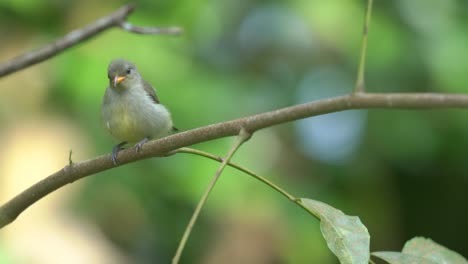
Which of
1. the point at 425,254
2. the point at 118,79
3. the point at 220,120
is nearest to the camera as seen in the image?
the point at 425,254

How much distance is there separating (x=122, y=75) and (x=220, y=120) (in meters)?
1.28

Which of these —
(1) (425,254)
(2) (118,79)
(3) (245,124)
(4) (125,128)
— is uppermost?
(2) (118,79)

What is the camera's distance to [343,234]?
145 cm

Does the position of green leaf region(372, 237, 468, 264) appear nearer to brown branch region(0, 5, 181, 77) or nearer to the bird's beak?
brown branch region(0, 5, 181, 77)

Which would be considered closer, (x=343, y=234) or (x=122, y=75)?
(x=343, y=234)

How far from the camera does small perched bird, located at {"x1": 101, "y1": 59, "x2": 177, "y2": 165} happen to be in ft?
9.18

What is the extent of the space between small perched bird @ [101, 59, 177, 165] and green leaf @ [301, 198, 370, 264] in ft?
4.26

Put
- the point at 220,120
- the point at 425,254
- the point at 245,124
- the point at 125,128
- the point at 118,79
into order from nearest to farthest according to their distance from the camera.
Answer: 1. the point at 245,124
2. the point at 425,254
3. the point at 125,128
4. the point at 118,79
5. the point at 220,120

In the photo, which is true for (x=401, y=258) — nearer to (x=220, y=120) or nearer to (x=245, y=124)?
(x=245, y=124)

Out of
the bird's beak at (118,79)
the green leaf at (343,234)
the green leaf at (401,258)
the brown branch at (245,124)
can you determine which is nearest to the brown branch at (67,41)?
the bird's beak at (118,79)

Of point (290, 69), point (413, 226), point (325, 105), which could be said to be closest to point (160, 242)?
point (290, 69)

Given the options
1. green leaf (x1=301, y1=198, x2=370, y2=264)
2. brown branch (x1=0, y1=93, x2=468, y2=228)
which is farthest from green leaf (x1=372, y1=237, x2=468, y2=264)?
brown branch (x1=0, y1=93, x2=468, y2=228)

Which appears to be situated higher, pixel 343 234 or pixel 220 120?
pixel 220 120

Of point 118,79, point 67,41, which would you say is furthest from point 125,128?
point 67,41
